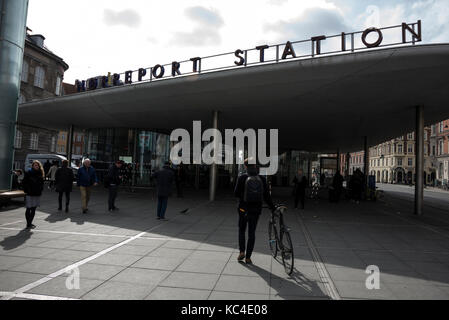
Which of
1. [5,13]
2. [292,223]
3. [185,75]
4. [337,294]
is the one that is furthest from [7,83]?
[337,294]

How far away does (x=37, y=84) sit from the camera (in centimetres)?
3872

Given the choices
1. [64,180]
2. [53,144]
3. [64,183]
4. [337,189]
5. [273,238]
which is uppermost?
[53,144]

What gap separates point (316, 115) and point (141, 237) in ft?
40.8

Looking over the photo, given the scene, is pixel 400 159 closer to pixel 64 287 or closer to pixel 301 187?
pixel 301 187

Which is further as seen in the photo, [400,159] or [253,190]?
[400,159]

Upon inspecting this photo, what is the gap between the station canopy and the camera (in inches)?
388

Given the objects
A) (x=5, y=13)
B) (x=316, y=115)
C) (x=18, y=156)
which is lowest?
(x=18, y=156)

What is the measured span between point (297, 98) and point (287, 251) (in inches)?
375

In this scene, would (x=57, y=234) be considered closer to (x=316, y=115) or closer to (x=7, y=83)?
(x=7, y=83)

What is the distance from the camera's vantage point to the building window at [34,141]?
3766cm

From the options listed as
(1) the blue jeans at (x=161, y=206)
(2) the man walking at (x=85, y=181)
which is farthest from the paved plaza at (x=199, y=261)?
(2) the man walking at (x=85, y=181)

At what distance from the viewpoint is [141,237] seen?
6910mm

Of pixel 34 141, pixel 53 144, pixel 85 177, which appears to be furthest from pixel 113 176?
pixel 53 144

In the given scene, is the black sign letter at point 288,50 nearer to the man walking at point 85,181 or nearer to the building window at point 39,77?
the man walking at point 85,181
